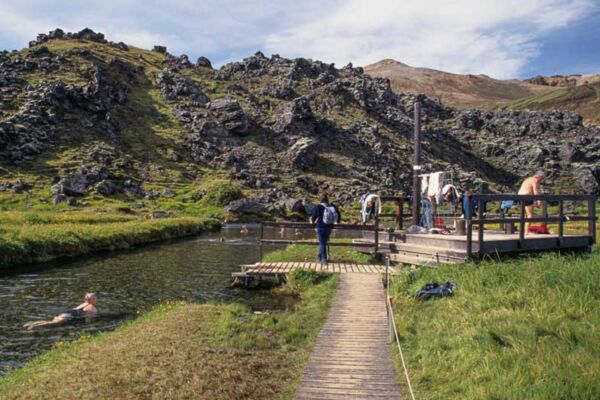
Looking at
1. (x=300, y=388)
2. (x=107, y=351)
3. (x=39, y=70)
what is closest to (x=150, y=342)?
(x=107, y=351)

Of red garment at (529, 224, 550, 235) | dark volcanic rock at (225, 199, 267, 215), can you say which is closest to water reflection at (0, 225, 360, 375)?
red garment at (529, 224, 550, 235)

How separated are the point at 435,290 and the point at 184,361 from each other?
827 cm

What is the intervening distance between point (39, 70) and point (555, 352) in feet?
501

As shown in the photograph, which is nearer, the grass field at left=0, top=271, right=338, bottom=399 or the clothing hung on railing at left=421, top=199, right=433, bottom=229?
the grass field at left=0, top=271, right=338, bottom=399

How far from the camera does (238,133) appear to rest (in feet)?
439

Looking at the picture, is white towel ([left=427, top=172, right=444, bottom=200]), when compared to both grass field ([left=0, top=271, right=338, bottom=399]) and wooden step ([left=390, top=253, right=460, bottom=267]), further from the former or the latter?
grass field ([left=0, top=271, right=338, bottom=399])

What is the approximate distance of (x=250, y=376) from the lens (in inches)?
433

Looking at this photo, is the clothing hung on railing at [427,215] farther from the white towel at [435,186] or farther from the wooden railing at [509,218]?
the wooden railing at [509,218]

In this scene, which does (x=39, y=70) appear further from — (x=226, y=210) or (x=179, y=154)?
(x=226, y=210)

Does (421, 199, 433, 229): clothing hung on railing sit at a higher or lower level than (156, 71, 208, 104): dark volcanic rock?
lower

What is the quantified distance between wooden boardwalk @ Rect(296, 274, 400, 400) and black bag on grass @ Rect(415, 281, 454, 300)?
139 cm

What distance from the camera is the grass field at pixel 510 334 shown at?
8484 mm

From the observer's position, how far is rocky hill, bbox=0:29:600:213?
318 ft

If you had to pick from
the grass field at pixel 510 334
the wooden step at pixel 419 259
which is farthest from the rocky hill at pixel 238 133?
the grass field at pixel 510 334
